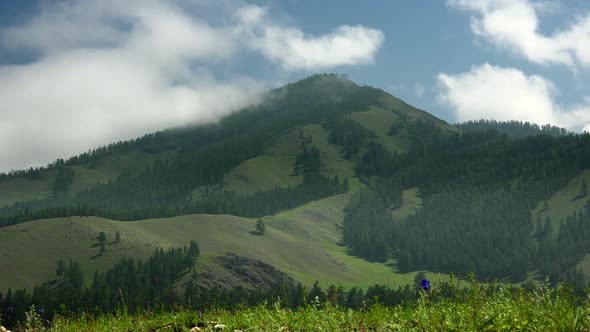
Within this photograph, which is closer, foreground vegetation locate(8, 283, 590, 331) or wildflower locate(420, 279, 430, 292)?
foreground vegetation locate(8, 283, 590, 331)

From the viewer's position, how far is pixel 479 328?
9.84 m

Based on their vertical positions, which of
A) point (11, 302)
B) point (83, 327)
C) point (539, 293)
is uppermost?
point (539, 293)

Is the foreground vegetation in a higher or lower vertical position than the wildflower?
lower

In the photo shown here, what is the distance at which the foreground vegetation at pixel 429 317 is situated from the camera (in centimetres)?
984

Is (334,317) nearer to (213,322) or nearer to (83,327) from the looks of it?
(213,322)

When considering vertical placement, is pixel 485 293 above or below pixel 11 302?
above

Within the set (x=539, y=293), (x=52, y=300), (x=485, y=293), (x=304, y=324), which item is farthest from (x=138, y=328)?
(x=52, y=300)

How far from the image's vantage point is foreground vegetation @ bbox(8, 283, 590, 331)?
984 centimetres

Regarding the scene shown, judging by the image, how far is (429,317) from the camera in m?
11.5

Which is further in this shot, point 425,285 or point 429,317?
point 425,285

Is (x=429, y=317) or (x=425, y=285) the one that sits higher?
(x=425, y=285)

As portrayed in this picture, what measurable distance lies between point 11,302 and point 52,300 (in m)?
12.3

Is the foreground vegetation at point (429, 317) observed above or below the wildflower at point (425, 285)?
below

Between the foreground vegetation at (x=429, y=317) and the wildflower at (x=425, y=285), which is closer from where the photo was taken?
the foreground vegetation at (x=429, y=317)
